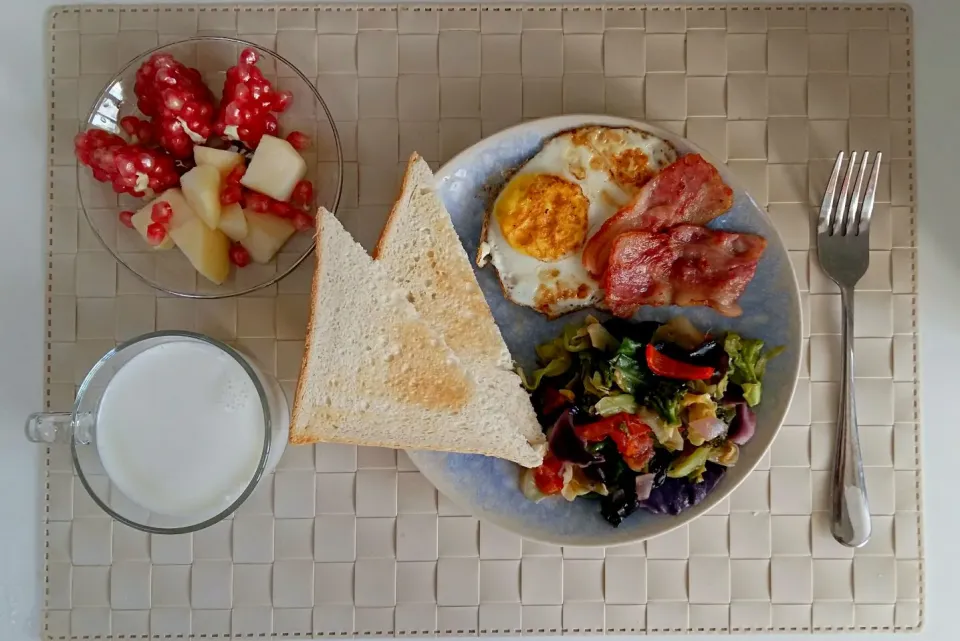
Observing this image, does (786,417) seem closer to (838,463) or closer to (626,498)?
(838,463)

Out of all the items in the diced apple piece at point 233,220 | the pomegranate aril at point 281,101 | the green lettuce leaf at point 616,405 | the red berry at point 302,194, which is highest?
the pomegranate aril at point 281,101

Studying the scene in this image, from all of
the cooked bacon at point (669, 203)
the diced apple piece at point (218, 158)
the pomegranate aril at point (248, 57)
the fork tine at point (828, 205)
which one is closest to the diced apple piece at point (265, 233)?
Result: the diced apple piece at point (218, 158)

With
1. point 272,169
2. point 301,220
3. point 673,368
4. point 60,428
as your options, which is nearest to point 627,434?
point 673,368

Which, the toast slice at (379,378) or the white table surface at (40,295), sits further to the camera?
the white table surface at (40,295)

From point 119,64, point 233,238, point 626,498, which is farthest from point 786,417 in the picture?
point 119,64

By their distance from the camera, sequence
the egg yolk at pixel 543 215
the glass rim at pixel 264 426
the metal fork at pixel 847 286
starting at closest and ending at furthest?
the glass rim at pixel 264 426 → the egg yolk at pixel 543 215 → the metal fork at pixel 847 286

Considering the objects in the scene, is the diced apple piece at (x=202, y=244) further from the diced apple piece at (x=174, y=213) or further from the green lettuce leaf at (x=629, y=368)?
the green lettuce leaf at (x=629, y=368)

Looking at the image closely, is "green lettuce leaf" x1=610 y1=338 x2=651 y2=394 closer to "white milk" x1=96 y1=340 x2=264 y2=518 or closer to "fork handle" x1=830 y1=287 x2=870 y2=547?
"fork handle" x1=830 y1=287 x2=870 y2=547
